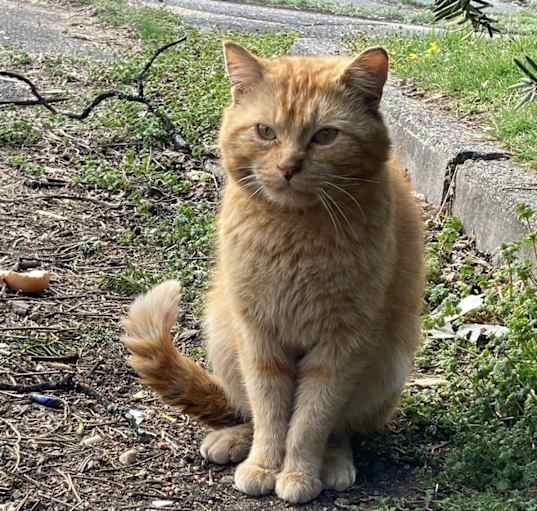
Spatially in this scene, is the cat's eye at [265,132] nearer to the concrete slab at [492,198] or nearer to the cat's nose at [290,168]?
the cat's nose at [290,168]

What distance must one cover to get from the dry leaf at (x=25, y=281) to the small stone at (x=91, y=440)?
103cm

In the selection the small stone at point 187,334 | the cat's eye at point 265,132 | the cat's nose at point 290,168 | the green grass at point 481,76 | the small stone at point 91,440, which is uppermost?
the cat's eye at point 265,132

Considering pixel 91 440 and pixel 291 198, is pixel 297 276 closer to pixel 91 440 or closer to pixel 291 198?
pixel 291 198

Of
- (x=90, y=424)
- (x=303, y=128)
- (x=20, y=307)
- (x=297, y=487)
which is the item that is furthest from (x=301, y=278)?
(x=20, y=307)

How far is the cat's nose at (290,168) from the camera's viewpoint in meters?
2.73

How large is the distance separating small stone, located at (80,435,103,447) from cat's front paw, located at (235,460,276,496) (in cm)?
46

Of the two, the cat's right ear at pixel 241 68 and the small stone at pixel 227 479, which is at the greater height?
the cat's right ear at pixel 241 68

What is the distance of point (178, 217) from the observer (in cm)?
473

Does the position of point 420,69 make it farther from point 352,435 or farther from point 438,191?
point 352,435

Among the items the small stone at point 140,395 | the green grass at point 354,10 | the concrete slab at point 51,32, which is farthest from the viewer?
the green grass at point 354,10

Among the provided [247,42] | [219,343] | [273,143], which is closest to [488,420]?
[219,343]

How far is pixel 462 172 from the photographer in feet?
15.2

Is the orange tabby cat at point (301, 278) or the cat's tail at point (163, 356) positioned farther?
the cat's tail at point (163, 356)

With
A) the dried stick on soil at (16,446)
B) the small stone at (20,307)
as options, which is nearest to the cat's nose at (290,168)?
the dried stick on soil at (16,446)
